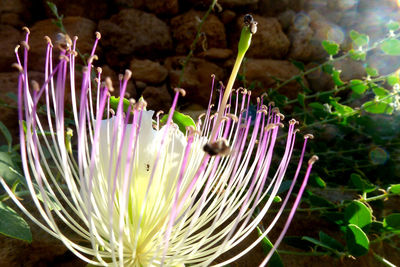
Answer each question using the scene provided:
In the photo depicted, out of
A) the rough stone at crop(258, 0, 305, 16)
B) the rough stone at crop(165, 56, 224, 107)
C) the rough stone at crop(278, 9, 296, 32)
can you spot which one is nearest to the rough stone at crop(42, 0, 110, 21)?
the rough stone at crop(165, 56, 224, 107)

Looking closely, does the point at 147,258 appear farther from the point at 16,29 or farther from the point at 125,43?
the point at 16,29

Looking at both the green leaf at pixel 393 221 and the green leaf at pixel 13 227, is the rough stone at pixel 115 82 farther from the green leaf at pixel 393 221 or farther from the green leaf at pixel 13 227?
the green leaf at pixel 393 221

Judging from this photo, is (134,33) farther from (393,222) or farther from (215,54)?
(393,222)

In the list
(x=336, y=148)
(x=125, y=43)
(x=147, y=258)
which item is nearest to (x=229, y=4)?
(x=125, y=43)

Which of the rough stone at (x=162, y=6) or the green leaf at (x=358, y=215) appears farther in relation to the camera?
the rough stone at (x=162, y=6)

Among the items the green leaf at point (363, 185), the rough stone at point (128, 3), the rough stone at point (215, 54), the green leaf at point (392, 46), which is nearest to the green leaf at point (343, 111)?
the green leaf at point (392, 46)

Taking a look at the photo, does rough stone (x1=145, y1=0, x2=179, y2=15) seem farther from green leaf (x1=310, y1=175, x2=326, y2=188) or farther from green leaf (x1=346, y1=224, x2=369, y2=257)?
green leaf (x1=346, y1=224, x2=369, y2=257)
